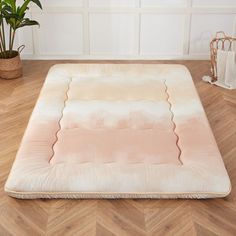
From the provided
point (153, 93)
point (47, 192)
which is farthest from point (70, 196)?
point (153, 93)

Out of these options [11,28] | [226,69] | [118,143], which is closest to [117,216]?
[118,143]

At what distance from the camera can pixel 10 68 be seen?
14.1ft

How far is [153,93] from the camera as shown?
3527 millimetres

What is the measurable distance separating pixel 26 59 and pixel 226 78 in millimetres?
2035

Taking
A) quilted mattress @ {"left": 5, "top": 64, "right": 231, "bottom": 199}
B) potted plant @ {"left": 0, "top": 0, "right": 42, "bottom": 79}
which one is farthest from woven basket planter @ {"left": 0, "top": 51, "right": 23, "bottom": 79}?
quilted mattress @ {"left": 5, "top": 64, "right": 231, "bottom": 199}

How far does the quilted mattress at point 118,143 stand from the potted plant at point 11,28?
67 centimetres

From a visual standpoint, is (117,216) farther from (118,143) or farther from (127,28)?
(127,28)

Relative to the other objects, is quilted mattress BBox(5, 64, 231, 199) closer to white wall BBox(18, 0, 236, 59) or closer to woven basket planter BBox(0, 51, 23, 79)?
woven basket planter BBox(0, 51, 23, 79)

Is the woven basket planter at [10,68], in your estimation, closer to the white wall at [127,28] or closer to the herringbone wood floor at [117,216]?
the white wall at [127,28]

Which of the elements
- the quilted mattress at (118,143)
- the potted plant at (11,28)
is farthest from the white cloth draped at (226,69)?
the potted plant at (11,28)

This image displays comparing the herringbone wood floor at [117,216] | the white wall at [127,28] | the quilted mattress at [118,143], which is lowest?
the herringbone wood floor at [117,216]

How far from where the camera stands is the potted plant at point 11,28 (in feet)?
13.4

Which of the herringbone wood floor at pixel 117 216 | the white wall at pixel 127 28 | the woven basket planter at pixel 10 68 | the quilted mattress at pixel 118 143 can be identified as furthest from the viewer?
the white wall at pixel 127 28

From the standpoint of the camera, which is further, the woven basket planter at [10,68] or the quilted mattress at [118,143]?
the woven basket planter at [10,68]
